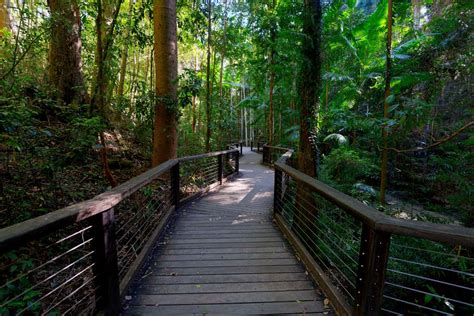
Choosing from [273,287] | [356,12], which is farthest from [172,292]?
[356,12]

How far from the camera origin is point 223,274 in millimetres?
2602

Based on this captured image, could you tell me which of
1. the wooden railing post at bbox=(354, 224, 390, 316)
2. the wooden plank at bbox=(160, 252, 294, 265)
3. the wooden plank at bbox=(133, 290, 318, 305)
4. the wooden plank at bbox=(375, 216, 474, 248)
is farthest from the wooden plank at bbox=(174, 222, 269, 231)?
the wooden plank at bbox=(375, 216, 474, 248)

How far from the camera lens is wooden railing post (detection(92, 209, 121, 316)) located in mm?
1751

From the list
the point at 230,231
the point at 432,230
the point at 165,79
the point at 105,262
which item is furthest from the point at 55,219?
the point at 165,79

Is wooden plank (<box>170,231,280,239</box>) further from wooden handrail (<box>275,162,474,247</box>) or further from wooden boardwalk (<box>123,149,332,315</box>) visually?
wooden handrail (<box>275,162,474,247</box>)

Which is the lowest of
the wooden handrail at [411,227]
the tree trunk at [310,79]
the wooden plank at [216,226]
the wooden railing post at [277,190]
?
the wooden plank at [216,226]

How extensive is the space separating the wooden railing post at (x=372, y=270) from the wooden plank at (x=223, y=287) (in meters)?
0.76

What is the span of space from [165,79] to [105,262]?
397 centimetres

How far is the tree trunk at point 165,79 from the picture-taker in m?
4.82

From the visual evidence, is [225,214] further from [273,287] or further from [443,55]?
[443,55]

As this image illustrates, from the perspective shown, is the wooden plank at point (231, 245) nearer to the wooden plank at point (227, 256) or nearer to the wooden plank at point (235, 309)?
the wooden plank at point (227, 256)

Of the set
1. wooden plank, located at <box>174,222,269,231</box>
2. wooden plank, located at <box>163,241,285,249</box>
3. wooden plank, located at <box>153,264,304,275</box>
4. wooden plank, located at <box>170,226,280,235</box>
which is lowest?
wooden plank, located at <box>174,222,269,231</box>

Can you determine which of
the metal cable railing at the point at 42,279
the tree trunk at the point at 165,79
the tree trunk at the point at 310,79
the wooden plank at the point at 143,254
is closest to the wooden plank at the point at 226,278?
the wooden plank at the point at 143,254

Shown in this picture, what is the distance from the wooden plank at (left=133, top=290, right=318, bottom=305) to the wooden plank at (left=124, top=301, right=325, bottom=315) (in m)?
0.05
